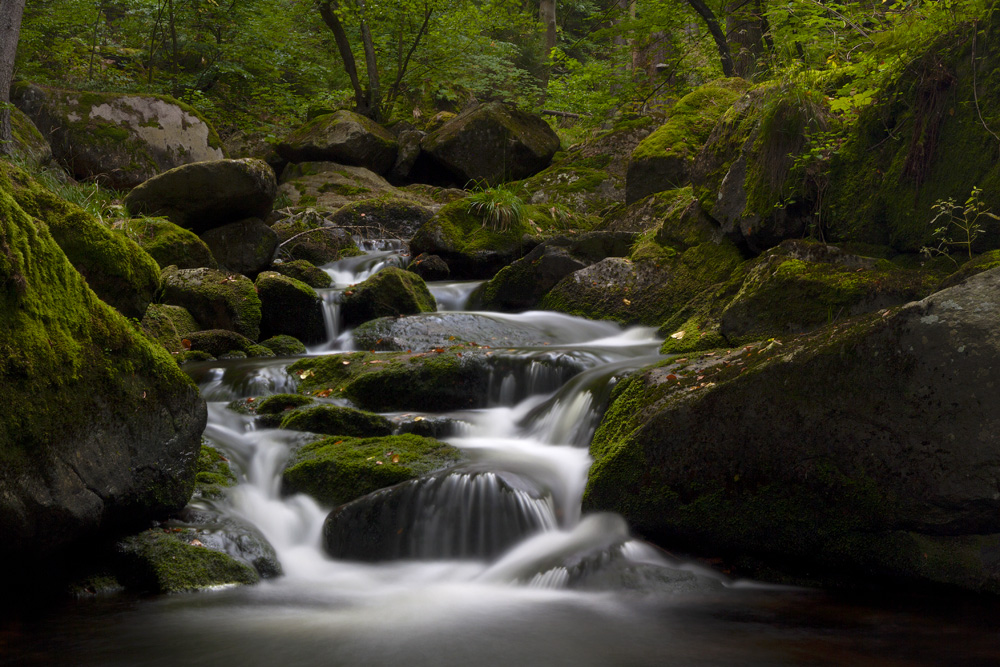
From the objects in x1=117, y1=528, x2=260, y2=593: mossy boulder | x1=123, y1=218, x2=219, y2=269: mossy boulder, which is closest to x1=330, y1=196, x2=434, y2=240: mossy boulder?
x1=123, y1=218, x2=219, y2=269: mossy boulder

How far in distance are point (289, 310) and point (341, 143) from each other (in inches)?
347

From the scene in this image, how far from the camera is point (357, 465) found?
4.68 meters

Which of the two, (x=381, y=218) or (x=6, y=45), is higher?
(x=6, y=45)

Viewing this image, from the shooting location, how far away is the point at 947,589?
3.31 m

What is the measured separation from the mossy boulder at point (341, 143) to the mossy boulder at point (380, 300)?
829cm

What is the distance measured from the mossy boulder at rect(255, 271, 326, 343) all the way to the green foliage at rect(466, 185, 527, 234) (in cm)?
368

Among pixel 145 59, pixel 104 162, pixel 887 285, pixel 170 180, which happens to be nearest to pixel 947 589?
pixel 887 285

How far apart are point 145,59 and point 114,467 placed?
64.2ft

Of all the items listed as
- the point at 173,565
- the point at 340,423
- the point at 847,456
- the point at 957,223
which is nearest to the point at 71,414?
the point at 173,565

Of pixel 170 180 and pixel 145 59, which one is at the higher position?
pixel 145 59

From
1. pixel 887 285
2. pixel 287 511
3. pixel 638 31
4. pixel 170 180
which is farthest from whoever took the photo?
pixel 638 31

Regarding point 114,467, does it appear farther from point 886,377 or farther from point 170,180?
point 170,180

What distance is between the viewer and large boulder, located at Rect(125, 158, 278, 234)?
1044 centimetres

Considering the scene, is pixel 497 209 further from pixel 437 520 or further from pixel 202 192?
pixel 437 520
